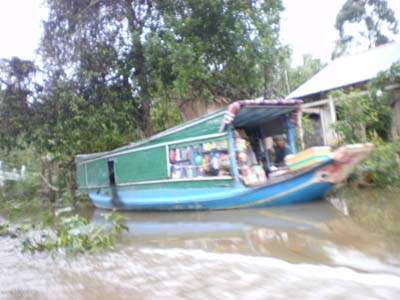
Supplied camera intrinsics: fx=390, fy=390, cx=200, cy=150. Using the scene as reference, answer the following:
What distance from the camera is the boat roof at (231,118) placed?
7102 millimetres

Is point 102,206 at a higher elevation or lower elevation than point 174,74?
lower

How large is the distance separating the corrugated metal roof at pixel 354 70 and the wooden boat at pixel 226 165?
183 inches

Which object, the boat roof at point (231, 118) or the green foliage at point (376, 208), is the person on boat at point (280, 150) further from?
the green foliage at point (376, 208)

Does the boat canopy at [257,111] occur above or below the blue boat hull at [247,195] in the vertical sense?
above

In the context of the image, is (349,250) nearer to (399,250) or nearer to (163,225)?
(399,250)

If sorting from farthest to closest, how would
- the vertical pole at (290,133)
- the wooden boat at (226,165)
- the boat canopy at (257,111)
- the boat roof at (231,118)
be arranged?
the vertical pole at (290,133)
the boat roof at (231,118)
the boat canopy at (257,111)
the wooden boat at (226,165)

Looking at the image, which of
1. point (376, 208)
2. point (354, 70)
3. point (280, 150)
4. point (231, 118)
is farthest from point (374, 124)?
point (231, 118)

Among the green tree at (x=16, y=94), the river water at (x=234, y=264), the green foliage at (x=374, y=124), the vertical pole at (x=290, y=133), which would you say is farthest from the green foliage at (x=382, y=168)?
the green tree at (x=16, y=94)

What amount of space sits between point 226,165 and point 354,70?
7834 millimetres

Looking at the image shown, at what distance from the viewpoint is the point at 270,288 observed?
117 inches

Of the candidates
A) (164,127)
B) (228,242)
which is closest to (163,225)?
(228,242)

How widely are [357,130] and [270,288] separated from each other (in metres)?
7.43

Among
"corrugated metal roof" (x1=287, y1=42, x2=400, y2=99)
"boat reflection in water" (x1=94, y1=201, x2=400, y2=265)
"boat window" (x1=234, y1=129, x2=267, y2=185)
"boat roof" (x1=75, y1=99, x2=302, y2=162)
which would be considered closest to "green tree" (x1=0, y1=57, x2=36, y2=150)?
"boat roof" (x1=75, y1=99, x2=302, y2=162)

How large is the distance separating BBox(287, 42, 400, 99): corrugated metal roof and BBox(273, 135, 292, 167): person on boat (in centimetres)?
436
